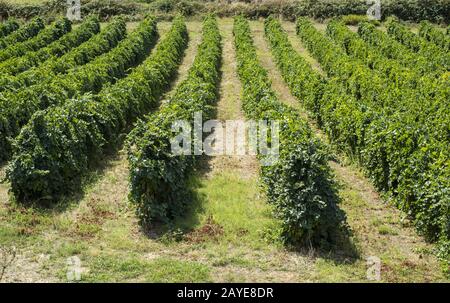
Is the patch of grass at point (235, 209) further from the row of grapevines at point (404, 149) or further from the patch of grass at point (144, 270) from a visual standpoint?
the row of grapevines at point (404, 149)

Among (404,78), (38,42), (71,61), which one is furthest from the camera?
(38,42)

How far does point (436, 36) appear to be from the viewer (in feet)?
119

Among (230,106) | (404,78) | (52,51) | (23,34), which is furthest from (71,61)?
(404,78)

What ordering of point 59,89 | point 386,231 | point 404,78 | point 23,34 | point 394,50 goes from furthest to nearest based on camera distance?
point 23,34, point 394,50, point 404,78, point 59,89, point 386,231

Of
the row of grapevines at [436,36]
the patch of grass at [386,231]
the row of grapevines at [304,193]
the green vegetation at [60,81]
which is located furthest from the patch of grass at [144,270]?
the row of grapevines at [436,36]

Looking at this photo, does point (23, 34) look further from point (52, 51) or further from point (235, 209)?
point (235, 209)

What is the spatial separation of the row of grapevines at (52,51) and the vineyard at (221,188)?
2136 millimetres

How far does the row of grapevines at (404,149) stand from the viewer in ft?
39.1

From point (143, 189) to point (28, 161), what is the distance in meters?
2.98

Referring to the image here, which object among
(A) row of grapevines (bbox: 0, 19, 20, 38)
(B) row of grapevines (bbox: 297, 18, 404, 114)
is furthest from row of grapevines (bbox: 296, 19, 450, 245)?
(A) row of grapevines (bbox: 0, 19, 20, 38)

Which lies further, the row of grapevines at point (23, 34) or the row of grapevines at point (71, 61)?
the row of grapevines at point (23, 34)

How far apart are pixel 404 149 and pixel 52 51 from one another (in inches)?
872

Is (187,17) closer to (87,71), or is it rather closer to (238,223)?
(87,71)
